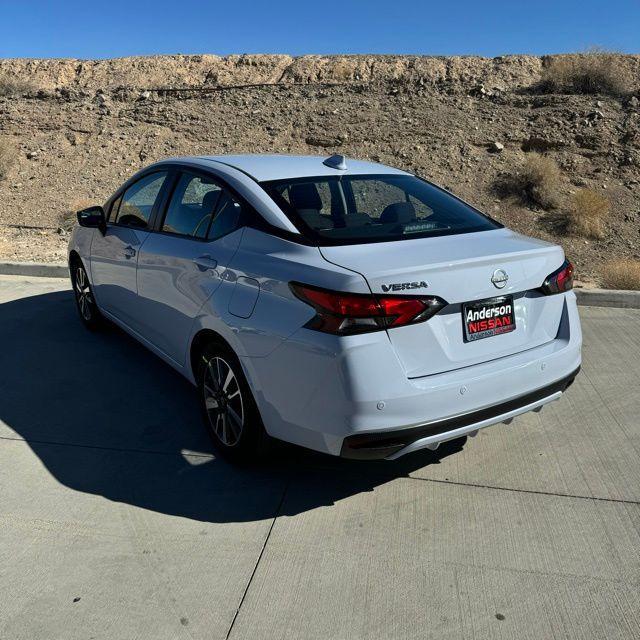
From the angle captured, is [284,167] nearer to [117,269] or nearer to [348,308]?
[348,308]

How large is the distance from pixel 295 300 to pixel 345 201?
127cm

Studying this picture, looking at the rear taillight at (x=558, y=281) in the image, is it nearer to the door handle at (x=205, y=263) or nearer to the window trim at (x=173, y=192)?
the window trim at (x=173, y=192)

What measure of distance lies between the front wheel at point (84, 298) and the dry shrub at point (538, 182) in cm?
1033

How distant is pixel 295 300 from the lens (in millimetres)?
2924

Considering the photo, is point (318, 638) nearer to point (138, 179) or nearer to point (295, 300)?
point (295, 300)

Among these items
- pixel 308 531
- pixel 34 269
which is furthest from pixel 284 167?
pixel 34 269

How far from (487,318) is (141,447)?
2.17m

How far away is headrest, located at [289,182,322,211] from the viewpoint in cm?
355

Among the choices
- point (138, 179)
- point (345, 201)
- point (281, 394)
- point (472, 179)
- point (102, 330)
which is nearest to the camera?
point (281, 394)

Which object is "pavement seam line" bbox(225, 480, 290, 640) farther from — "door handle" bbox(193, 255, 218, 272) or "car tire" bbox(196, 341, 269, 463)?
"door handle" bbox(193, 255, 218, 272)

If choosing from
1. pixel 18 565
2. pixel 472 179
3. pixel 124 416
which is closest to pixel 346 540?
pixel 18 565

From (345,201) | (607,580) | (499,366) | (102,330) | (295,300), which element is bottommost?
(607,580)

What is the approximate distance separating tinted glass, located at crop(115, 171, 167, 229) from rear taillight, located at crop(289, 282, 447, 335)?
7.19ft

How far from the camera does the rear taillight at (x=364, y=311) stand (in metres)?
2.73
